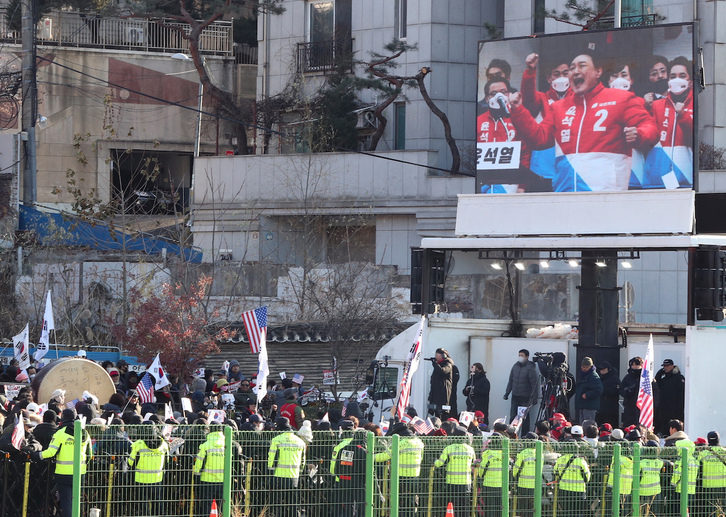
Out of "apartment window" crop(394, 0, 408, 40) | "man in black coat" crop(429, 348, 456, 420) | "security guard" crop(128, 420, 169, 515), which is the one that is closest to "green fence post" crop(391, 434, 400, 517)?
"security guard" crop(128, 420, 169, 515)

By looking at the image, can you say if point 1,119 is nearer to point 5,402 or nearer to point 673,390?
point 5,402

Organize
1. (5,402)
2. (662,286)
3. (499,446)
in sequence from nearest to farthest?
(499,446)
(5,402)
(662,286)

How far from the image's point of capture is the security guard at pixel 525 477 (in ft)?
44.7

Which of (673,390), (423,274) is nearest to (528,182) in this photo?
(423,274)

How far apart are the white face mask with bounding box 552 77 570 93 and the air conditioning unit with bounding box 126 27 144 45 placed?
24.2 m

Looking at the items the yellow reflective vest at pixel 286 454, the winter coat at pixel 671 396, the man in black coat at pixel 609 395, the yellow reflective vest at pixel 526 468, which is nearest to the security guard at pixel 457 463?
the yellow reflective vest at pixel 526 468

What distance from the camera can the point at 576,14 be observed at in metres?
35.6

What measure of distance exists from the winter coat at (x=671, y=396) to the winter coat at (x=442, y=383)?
395 centimetres

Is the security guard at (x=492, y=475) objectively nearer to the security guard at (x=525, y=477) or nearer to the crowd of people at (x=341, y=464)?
the crowd of people at (x=341, y=464)

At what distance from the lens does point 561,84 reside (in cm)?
2389

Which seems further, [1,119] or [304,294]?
[1,119]

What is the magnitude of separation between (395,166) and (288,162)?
12.1ft

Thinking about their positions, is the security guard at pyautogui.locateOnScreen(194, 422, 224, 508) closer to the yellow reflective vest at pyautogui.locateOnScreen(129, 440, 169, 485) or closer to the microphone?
the yellow reflective vest at pyautogui.locateOnScreen(129, 440, 169, 485)

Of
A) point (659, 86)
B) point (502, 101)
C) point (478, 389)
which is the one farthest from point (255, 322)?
point (659, 86)
